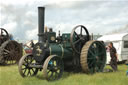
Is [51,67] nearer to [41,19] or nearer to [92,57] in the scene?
[92,57]

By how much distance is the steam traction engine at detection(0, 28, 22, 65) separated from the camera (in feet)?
44.9

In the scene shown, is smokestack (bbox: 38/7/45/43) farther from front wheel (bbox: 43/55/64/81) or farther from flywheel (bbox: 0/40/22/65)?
flywheel (bbox: 0/40/22/65)

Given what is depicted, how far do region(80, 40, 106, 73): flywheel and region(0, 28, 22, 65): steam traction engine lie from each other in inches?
281

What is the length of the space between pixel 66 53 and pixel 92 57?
1214 mm

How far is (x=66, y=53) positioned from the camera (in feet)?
27.5

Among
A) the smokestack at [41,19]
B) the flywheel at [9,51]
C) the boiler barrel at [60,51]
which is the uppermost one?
the smokestack at [41,19]

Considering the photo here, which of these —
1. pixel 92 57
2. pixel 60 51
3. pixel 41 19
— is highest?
pixel 41 19

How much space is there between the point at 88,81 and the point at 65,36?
2.48 m

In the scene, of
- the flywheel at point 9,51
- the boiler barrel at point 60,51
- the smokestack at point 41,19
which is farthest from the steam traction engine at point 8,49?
the boiler barrel at point 60,51

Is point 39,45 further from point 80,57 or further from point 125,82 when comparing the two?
A: point 125,82

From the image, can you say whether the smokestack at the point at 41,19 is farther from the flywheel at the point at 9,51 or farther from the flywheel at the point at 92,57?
the flywheel at the point at 9,51

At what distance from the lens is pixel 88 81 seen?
7.13 meters

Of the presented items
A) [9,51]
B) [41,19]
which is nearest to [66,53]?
[41,19]

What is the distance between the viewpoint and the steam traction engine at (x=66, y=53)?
7707 mm
